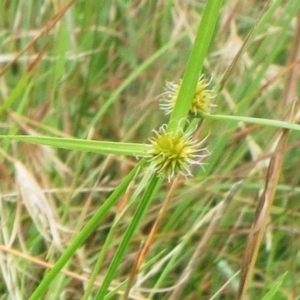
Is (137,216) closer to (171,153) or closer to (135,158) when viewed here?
(171,153)

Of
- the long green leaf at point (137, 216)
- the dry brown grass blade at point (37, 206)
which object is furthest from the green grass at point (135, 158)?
the long green leaf at point (137, 216)

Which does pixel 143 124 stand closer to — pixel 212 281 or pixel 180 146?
pixel 212 281

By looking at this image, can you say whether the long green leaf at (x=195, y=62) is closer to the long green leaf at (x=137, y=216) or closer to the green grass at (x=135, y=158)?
the long green leaf at (x=137, y=216)

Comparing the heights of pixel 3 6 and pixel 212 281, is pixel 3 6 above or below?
above

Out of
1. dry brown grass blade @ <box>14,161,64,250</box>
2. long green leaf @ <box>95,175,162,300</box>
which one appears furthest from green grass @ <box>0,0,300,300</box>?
long green leaf @ <box>95,175,162,300</box>

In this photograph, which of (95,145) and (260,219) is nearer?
(95,145)

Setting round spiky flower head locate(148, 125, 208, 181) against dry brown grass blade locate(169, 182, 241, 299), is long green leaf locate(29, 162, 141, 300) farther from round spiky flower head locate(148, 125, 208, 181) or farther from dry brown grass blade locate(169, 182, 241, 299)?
dry brown grass blade locate(169, 182, 241, 299)

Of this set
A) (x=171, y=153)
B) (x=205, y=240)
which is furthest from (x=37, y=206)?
(x=171, y=153)

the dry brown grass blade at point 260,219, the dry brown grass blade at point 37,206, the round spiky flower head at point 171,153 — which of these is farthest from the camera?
the dry brown grass blade at point 37,206

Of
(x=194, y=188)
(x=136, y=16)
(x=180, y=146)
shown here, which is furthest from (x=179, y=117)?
(x=136, y=16)
